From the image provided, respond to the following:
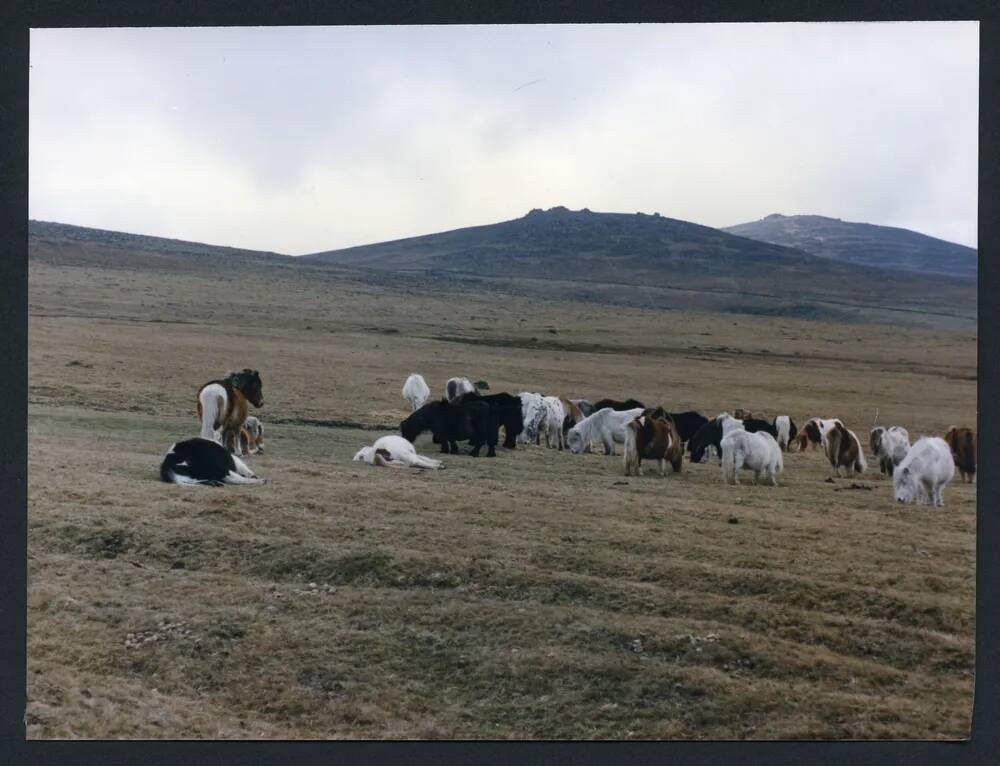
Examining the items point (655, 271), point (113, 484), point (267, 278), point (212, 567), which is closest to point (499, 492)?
point (212, 567)

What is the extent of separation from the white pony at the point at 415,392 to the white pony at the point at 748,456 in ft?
20.0

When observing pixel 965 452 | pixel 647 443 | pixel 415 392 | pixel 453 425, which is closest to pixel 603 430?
pixel 647 443

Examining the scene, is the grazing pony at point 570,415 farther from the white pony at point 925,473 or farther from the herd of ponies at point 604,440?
the white pony at point 925,473

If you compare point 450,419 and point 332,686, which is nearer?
point 332,686

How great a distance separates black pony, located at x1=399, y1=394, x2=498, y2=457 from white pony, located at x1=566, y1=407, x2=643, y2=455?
1719 mm

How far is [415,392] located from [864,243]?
9.41m

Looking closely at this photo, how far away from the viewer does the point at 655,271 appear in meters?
24.0

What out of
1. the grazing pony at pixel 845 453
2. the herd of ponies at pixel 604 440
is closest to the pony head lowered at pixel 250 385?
the herd of ponies at pixel 604 440

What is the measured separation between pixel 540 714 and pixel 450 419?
22.9ft

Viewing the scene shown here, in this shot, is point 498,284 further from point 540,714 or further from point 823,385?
point 540,714

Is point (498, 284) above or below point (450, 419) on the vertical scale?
above

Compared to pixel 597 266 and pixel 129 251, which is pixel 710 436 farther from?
pixel 129 251

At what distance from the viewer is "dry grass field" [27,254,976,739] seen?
857 centimetres

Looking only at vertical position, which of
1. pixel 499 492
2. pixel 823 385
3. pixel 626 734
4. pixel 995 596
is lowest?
pixel 626 734
